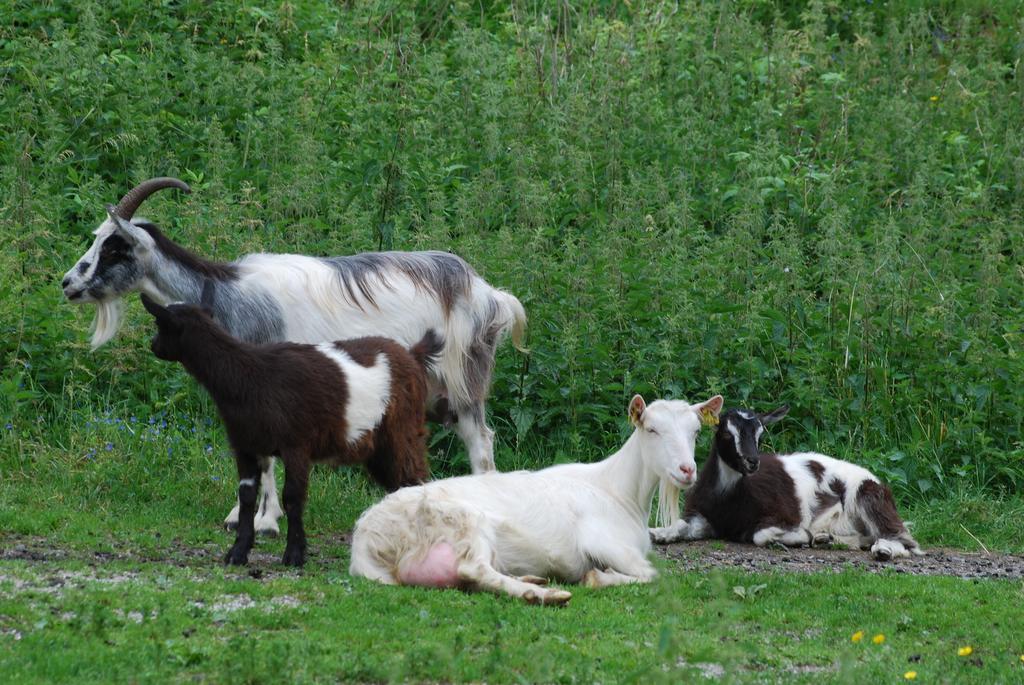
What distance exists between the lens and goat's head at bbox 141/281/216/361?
713cm

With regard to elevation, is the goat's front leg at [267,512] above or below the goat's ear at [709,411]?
below

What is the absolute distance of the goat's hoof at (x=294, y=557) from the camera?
23.6 ft

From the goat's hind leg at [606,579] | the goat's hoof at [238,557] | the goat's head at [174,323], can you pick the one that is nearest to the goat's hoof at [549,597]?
the goat's hind leg at [606,579]

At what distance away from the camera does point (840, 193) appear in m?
13.5

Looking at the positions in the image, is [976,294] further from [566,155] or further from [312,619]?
[312,619]

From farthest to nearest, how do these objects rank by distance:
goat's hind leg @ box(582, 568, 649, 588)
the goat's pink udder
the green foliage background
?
the green foliage background, goat's hind leg @ box(582, 568, 649, 588), the goat's pink udder

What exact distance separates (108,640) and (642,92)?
10269 millimetres

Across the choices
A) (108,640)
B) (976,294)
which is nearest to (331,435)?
(108,640)

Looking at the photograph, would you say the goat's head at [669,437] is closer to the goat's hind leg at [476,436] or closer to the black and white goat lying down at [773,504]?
the black and white goat lying down at [773,504]

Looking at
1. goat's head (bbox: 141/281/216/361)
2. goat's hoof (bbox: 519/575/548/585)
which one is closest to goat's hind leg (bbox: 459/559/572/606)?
goat's hoof (bbox: 519/575/548/585)

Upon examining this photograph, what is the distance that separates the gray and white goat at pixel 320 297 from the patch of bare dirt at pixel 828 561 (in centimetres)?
168

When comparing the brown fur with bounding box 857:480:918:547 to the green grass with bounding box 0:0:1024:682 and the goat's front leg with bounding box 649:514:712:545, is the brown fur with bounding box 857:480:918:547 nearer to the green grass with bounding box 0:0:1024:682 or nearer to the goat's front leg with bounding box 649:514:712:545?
the green grass with bounding box 0:0:1024:682

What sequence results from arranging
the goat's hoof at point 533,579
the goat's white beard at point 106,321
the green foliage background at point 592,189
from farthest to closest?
1. the green foliage background at point 592,189
2. the goat's white beard at point 106,321
3. the goat's hoof at point 533,579

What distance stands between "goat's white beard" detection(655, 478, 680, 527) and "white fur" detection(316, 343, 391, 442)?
1556 mm
